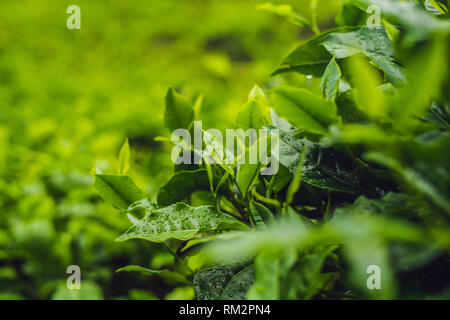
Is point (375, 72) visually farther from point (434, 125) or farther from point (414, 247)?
point (414, 247)

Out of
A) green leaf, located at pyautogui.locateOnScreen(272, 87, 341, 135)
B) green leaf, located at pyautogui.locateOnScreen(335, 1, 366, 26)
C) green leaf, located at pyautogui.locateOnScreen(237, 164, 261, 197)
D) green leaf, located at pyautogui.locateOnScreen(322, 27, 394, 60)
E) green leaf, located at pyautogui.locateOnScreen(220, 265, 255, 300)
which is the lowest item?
green leaf, located at pyautogui.locateOnScreen(220, 265, 255, 300)

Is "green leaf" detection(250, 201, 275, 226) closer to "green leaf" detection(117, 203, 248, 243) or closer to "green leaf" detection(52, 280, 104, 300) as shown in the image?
Answer: "green leaf" detection(117, 203, 248, 243)

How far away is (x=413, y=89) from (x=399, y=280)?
238mm

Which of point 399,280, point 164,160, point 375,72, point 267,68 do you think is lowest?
point 399,280

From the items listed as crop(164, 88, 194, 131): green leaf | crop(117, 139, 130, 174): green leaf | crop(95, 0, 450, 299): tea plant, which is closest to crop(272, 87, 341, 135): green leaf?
crop(95, 0, 450, 299): tea plant

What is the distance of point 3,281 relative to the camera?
1107 mm

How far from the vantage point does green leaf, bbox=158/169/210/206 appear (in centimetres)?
61

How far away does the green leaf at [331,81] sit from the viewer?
522 millimetres

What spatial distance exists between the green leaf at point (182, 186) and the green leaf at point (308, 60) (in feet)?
0.81

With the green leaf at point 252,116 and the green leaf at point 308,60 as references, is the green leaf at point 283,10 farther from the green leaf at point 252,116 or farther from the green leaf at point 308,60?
the green leaf at point 252,116

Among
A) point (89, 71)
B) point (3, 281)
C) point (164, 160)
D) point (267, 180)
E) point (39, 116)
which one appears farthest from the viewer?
point (89, 71)

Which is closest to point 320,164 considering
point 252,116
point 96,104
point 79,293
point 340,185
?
point 340,185

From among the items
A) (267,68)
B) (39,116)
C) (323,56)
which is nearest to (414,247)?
(323,56)

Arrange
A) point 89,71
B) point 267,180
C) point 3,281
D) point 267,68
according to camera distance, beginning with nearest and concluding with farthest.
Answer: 1. point 267,180
2. point 3,281
3. point 267,68
4. point 89,71
